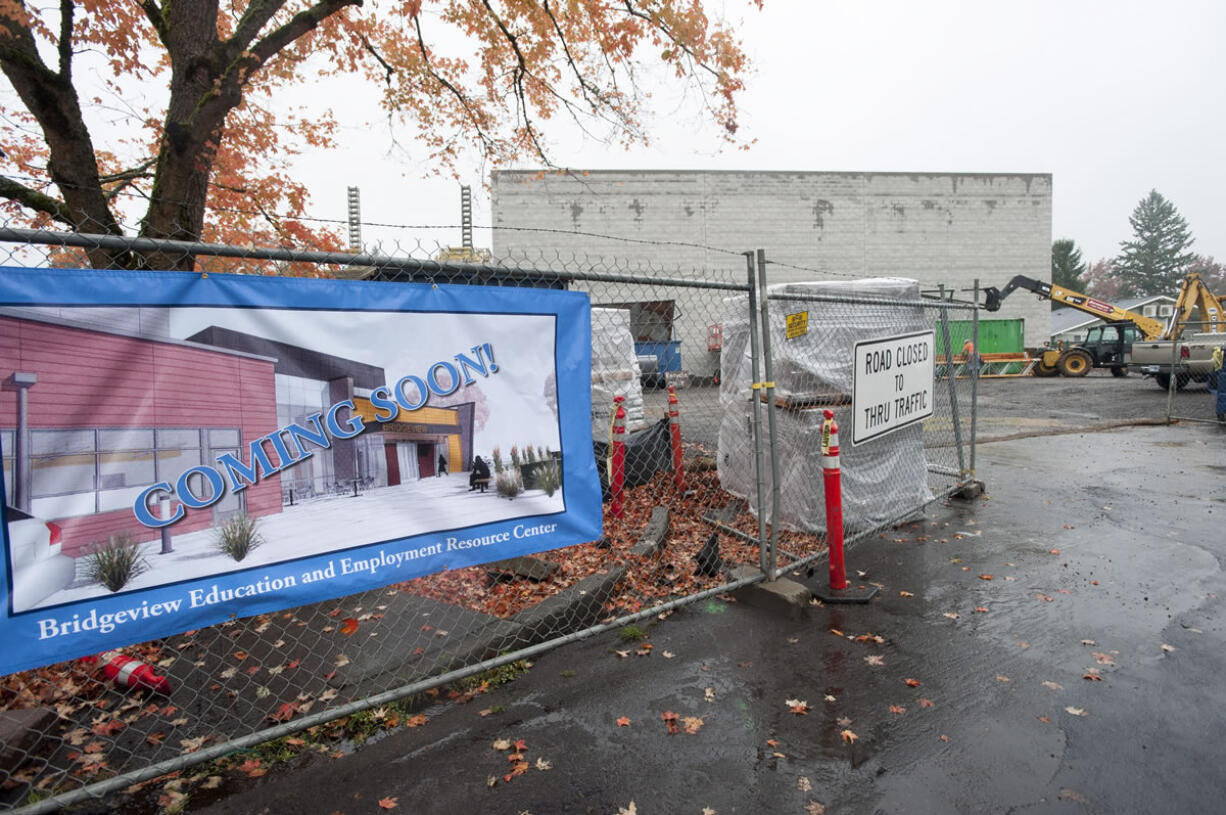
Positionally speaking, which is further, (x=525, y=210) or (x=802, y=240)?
(x=802, y=240)

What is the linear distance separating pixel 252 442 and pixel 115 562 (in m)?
0.59

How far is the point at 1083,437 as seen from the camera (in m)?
11.2

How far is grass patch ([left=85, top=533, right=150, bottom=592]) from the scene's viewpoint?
2.18 m

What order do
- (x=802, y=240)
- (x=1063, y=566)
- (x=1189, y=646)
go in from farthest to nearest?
(x=802, y=240), (x=1063, y=566), (x=1189, y=646)

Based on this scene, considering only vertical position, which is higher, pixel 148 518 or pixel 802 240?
pixel 802 240

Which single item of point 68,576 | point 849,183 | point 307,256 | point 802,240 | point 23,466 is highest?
point 849,183

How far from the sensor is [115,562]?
2.22 metres

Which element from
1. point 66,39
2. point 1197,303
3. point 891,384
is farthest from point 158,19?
point 1197,303

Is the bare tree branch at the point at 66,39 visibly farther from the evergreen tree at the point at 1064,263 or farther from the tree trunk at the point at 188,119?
the evergreen tree at the point at 1064,263

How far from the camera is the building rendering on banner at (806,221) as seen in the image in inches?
1059

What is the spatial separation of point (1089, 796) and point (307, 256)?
381 centimetres

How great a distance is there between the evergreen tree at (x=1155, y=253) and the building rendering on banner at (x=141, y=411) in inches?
4060

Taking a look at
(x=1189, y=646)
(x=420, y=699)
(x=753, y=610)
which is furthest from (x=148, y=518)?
(x=1189, y=646)

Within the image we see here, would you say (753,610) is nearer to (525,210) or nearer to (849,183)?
(525,210)
